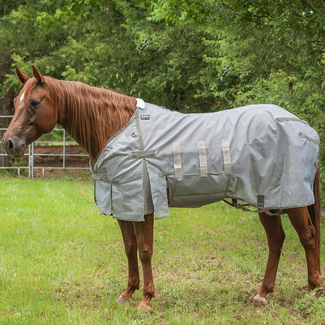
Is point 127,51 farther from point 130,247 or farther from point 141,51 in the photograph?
point 130,247

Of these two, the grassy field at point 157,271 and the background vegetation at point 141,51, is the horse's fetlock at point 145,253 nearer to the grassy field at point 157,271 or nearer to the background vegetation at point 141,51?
the grassy field at point 157,271

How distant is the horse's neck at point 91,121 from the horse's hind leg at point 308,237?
1.71 meters

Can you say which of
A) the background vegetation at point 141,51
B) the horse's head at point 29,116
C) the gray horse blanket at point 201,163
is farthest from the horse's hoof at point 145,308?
the background vegetation at point 141,51

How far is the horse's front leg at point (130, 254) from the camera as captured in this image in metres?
2.97

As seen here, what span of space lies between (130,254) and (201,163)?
1116 millimetres

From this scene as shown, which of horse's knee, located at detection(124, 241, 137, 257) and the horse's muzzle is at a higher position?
the horse's muzzle

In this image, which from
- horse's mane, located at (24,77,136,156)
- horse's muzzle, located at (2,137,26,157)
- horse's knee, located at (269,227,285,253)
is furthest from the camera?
horse's knee, located at (269,227,285,253)

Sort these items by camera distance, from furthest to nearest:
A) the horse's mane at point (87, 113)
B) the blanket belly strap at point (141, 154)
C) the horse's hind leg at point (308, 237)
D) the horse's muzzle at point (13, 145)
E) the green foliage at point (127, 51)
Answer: the green foliage at point (127, 51), the horse's hind leg at point (308, 237), the horse's mane at point (87, 113), the blanket belly strap at point (141, 154), the horse's muzzle at point (13, 145)

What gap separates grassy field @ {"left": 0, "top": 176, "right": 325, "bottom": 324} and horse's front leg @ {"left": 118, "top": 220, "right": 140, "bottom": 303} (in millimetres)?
106

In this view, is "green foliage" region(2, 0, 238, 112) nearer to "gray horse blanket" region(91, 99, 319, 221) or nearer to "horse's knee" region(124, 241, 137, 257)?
"gray horse blanket" region(91, 99, 319, 221)

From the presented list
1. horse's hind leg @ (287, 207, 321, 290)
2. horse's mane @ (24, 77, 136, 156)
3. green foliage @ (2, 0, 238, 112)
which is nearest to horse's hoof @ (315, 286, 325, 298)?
horse's hind leg @ (287, 207, 321, 290)

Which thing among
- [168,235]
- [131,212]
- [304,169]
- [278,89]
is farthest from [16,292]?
[278,89]

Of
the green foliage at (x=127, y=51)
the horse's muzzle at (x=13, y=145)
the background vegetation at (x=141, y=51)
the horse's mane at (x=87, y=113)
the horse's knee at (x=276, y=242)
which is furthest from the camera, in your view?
the green foliage at (x=127, y=51)

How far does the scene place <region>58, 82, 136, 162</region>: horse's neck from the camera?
8.82ft
